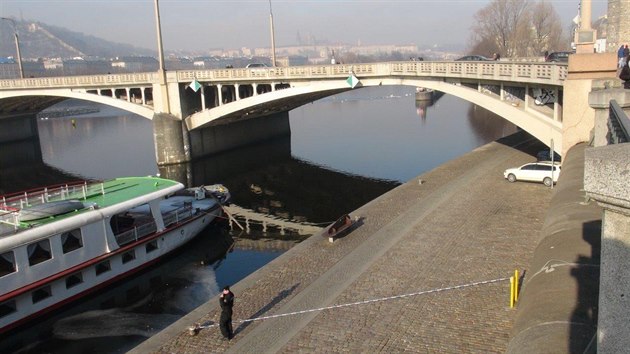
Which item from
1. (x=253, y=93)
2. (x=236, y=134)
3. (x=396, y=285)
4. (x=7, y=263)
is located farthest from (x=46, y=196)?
(x=236, y=134)

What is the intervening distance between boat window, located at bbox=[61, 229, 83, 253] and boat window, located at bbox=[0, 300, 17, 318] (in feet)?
7.84

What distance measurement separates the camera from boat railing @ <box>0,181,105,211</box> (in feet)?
71.0

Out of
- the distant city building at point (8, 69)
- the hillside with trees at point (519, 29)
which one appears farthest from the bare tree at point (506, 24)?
the distant city building at point (8, 69)

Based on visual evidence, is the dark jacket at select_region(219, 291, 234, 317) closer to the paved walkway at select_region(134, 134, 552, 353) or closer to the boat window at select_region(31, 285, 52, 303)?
the paved walkway at select_region(134, 134, 552, 353)

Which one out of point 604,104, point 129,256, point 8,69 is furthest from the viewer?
point 8,69

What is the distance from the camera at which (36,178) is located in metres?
47.3

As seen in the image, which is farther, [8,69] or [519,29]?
[8,69]

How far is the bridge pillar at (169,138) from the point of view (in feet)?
149

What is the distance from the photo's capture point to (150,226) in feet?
76.1

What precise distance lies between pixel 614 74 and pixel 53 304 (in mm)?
21790

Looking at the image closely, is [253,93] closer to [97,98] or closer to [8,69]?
[97,98]

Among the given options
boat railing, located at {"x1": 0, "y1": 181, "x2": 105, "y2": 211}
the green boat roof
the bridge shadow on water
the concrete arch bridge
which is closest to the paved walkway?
the bridge shadow on water

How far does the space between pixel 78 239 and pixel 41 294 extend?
2220 mm

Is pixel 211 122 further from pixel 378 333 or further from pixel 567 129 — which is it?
pixel 378 333
